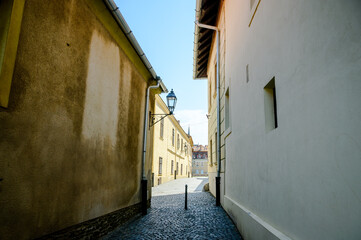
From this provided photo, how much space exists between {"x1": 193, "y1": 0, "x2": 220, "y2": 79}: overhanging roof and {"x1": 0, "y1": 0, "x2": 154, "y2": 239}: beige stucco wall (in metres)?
4.60

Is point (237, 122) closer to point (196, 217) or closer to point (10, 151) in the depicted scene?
point (196, 217)

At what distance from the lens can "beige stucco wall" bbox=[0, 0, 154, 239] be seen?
3.05m

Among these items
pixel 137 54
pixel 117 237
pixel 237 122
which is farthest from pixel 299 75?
pixel 137 54

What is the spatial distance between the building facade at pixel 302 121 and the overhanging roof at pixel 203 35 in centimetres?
494

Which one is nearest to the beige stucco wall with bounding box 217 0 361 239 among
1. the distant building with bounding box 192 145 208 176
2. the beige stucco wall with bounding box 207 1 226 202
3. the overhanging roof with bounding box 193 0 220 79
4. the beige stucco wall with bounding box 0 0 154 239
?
the beige stucco wall with bounding box 0 0 154 239

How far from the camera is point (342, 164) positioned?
1.88 metres

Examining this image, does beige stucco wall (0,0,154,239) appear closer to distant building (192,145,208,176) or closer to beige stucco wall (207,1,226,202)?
beige stucco wall (207,1,226,202)

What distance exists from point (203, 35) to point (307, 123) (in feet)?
32.4

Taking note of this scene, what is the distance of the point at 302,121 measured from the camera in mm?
2586

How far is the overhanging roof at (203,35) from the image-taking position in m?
9.91

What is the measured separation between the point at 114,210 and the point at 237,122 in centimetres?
341

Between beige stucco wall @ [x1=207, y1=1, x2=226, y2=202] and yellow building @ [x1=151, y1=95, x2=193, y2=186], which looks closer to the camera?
beige stucco wall @ [x1=207, y1=1, x2=226, y2=202]

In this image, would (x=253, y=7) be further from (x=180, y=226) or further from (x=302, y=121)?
(x=180, y=226)

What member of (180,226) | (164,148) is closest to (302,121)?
(180,226)
